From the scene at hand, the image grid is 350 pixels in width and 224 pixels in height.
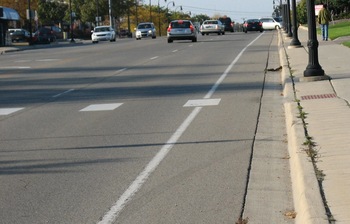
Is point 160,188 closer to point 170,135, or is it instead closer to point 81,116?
point 170,135

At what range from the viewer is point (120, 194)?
8562mm

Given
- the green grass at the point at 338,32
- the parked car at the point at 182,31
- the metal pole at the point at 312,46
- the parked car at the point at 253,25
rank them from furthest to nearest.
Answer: the parked car at the point at 253,25
the parked car at the point at 182,31
the green grass at the point at 338,32
the metal pole at the point at 312,46

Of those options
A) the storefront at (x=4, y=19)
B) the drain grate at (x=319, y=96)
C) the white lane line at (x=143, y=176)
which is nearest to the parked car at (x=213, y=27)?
the storefront at (x=4, y=19)

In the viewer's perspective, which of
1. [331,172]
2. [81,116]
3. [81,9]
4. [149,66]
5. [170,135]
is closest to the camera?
[331,172]

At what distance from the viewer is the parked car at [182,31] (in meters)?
55.7

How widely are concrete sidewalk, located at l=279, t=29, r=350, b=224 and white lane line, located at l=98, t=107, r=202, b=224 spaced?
1.70 m

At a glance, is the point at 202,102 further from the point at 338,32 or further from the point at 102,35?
the point at 102,35

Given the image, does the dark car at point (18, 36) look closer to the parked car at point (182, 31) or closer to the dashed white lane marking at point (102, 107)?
the parked car at point (182, 31)

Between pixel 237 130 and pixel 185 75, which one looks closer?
Answer: pixel 237 130

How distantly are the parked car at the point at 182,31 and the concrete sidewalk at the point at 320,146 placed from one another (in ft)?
118

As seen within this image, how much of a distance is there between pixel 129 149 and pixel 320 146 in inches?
111

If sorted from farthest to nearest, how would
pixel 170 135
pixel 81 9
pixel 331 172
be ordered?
pixel 81 9 < pixel 170 135 < pixel 331 172

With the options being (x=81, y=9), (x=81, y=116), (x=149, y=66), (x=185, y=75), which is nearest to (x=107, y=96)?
(x=81, y=116)

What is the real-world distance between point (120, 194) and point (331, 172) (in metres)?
2.27
